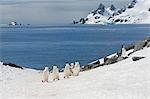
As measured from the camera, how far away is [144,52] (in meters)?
36.4

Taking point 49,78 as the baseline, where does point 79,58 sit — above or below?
below

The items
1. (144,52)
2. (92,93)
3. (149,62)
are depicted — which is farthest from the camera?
(144,52)

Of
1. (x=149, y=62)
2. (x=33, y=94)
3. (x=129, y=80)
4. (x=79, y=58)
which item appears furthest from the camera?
(x=79, y=58)

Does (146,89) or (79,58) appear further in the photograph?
(79,58)

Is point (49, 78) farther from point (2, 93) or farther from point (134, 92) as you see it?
point (134, 92)

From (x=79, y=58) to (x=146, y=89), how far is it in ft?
223

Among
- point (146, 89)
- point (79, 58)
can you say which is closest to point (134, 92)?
point (146, 89)

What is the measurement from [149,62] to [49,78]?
664 cm

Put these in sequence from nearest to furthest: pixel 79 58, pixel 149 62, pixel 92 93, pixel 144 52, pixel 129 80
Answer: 1. pixel 92 93
2. pixel 129 80
3. pixel 149 62
4. pixel 144 52
5. pixel 79 58

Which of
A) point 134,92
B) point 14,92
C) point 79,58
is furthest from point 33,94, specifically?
point 79,58

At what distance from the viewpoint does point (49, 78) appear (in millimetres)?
30578

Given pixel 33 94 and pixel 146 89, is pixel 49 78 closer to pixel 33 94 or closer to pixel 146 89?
pixel 33 94

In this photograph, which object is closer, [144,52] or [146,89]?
[146,89]

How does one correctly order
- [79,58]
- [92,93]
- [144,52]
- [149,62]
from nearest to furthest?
[92,93]
[149,62]
[144,52]
[79,58]
